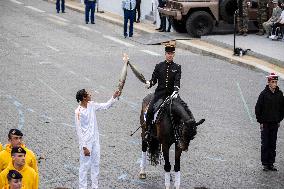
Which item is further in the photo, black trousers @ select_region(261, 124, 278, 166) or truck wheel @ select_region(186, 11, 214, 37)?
truck wheel @ select_region(186, 11, 214, 37)

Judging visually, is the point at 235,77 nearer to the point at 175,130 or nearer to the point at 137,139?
the point at 137,139

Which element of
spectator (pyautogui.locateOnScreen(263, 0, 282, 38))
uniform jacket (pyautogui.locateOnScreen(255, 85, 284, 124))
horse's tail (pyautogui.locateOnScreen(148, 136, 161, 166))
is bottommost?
horse's tail (pyautogui.locateOnScreen(148, 136, 161, 166))

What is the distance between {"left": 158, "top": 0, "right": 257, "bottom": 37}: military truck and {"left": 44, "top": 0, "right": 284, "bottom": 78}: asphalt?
1.98 feet

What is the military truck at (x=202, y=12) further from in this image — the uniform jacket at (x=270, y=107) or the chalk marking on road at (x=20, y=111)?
the uniform jacket at (x=270, y=107)

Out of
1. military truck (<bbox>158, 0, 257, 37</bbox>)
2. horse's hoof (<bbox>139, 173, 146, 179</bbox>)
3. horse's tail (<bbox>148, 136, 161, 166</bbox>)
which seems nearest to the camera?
horse's tail (<bbox>148, 136, 161, 166</bbox>)

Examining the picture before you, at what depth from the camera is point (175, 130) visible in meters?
12.3

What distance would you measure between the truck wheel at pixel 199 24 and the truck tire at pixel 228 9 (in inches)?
27.1

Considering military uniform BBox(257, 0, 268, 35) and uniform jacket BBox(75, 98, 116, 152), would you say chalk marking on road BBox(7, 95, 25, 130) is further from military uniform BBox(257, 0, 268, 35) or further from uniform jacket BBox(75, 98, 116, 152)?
military uniform BBox(257, 0, 268, 35)

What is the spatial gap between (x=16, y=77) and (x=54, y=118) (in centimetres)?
532

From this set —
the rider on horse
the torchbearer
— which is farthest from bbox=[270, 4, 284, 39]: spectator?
the torchbearer

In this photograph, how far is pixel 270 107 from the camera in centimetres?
1375

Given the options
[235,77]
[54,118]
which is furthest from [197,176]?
[235,77]

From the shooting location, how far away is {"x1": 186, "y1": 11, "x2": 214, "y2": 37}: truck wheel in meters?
31.2

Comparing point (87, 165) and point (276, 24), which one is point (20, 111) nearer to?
point (87, 165)
